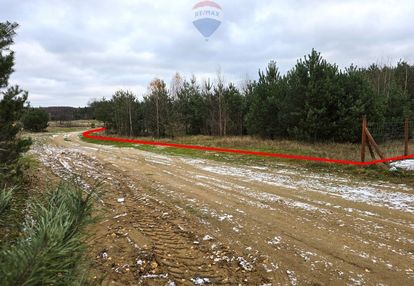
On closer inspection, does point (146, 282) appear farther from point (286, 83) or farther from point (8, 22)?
point (286, 83)

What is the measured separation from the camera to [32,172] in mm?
10914

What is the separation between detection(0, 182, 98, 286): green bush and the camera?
1130 mm

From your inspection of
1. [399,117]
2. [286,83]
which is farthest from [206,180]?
[399,117]

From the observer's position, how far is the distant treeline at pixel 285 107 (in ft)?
58.0

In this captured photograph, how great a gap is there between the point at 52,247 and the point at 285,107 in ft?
64.0

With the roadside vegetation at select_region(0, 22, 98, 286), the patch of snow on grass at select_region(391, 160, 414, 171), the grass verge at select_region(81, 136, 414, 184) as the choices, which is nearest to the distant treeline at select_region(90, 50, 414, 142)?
the grass verge at select_region(81, 136, 414, 184)

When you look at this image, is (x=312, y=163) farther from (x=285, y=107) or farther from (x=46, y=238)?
(x=46, y=238)

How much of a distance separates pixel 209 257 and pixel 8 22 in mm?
7107

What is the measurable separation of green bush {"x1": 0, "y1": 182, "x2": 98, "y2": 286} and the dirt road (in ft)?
2.02

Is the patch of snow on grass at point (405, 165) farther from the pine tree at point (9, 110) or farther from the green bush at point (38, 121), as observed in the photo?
the green bush at point (38, 121)

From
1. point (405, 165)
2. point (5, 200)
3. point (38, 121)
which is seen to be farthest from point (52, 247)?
point (38, 121)

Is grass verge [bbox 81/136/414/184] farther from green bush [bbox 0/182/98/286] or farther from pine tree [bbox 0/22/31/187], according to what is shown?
green bush [bbox 0/182/98/286]

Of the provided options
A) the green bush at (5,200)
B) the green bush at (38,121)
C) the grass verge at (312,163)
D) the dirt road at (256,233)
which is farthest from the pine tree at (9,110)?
the green bush at (38,121)

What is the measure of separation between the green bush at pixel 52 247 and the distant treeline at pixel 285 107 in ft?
57.2
